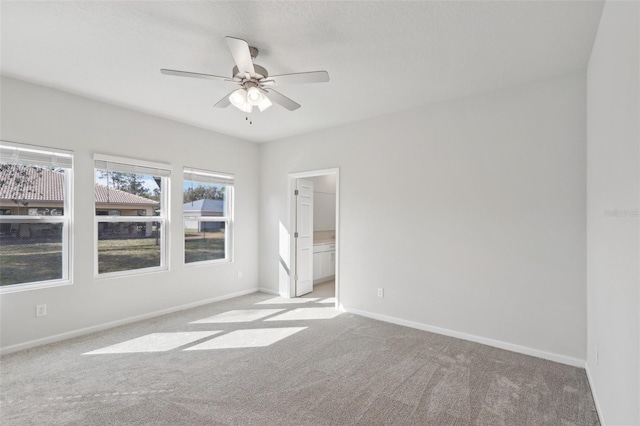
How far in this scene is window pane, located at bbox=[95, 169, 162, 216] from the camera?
3678mm

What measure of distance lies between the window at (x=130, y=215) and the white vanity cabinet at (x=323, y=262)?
269 cm

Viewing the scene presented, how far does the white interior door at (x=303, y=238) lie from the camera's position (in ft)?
17.2

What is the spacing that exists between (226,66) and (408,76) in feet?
5.57

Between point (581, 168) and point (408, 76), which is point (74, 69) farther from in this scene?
point (581, 168)

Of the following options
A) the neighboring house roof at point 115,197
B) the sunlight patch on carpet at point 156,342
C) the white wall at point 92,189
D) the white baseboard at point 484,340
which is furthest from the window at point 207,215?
the white baseboard at point 484,340

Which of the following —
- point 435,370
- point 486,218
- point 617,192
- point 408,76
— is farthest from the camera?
point 486,218

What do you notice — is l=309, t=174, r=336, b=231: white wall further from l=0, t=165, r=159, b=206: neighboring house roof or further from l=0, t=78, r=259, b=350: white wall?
l=0, t=165, r=159, b=206: neighboring house roof

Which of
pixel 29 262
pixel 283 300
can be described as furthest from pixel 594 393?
pixel 29 262

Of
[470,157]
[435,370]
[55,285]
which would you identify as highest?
[470,157]

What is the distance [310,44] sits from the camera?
2396 millimetres

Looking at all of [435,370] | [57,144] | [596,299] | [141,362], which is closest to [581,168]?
[596,299]

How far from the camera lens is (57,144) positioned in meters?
3.27

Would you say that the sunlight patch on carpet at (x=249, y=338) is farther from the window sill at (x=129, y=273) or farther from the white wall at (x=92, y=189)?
the window sill at (x=129, y=273)

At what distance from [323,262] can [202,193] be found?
2.70 m
